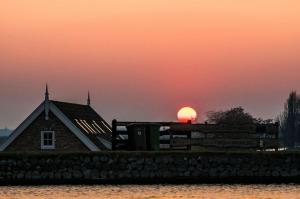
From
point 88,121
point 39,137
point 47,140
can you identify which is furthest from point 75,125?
point 88,121

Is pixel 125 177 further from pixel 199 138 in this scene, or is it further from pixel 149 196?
pixel 149 196

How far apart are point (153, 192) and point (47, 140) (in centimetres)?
1867

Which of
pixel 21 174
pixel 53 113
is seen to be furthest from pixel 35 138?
pixel 21 174

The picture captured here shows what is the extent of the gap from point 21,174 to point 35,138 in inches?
374

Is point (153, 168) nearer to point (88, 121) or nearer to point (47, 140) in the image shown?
point (47, 140)

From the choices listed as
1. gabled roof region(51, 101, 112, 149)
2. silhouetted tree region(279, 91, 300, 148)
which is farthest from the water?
silhouetted tree region(279, 91, 300, 148)

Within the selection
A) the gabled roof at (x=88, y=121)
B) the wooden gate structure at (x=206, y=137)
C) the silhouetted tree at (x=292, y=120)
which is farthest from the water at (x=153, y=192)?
the silhouetted tree at (x=292, y=120)

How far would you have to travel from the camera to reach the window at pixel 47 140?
50.3 m

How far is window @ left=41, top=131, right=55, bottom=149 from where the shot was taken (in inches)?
1981

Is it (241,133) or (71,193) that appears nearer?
(71,193)

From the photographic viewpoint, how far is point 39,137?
166 ft

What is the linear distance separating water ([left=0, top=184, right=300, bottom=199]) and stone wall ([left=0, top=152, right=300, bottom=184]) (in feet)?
8.11

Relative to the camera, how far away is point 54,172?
1618 inches

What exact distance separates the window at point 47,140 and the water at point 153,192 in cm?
1162
